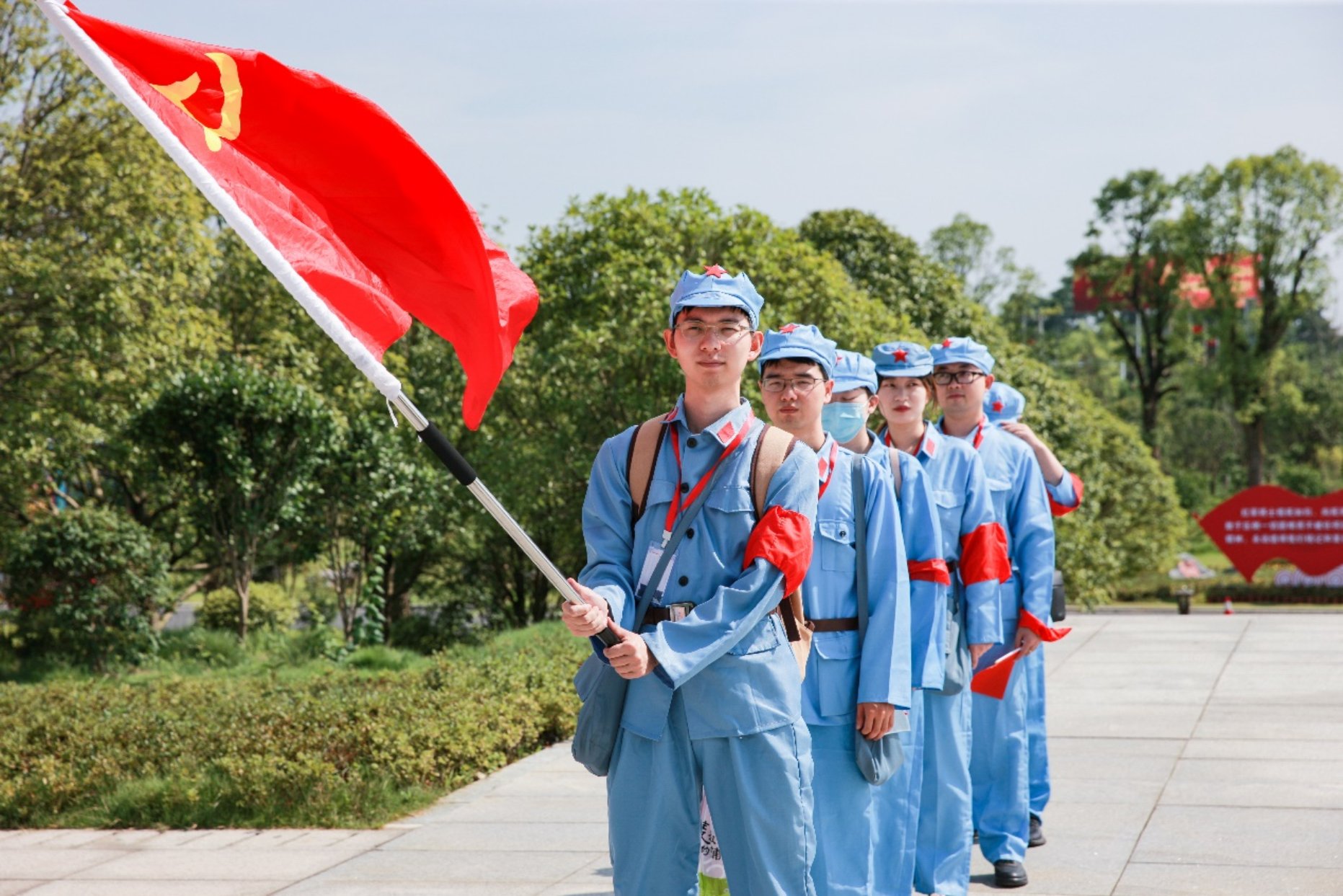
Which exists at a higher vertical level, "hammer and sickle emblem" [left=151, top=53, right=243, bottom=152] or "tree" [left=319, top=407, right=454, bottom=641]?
"hammer and sickle emblem" [left=151, top=53, right=243, bottom=152]

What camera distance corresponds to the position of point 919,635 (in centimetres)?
471

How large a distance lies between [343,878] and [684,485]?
289cm

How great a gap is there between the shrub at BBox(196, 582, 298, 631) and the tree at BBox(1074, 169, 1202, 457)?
83.7 feet

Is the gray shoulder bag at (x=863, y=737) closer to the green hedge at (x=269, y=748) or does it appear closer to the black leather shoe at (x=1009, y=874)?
the black leather shoe at (x=1009, y=874)

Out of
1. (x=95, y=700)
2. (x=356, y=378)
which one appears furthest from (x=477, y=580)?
(x=95, y=700)

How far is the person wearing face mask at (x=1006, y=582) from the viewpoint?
565cm

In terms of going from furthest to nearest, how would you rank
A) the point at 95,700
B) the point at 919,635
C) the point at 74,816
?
the point at 95,700, the point at 74,816, the point at 919,635

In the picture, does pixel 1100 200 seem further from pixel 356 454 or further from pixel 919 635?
pixel 919 635

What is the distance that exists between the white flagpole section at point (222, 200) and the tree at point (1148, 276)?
35.5m

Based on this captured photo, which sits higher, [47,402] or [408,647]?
[47,402]

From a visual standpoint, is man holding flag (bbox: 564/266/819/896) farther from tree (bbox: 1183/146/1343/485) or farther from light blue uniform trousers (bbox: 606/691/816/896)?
tree (bbox: 1183/146/1343/485)

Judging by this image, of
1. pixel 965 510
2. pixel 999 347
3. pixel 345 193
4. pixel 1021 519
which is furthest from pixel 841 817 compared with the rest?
pixel 999 347

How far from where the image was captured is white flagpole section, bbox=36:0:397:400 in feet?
10.2

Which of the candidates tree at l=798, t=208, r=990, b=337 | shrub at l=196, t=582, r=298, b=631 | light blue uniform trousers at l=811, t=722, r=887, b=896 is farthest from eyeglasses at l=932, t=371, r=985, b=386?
tree at l=798, t=208, r=990, b=337
